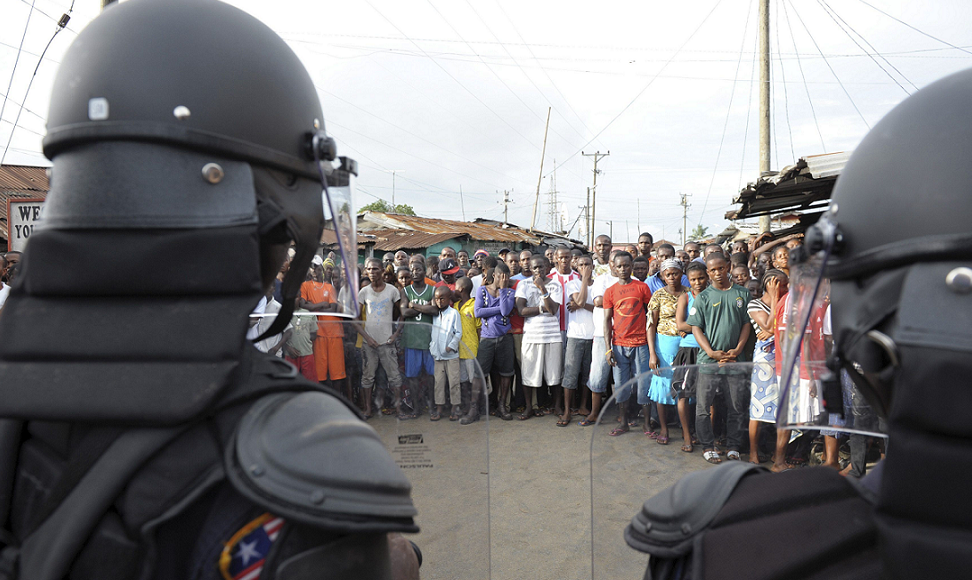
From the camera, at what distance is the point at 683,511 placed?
1.13 m

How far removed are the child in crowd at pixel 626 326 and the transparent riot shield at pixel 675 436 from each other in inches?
161

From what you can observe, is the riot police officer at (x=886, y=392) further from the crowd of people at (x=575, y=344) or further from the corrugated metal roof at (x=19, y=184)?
the corrugated metal roof at (x=19, y=184)

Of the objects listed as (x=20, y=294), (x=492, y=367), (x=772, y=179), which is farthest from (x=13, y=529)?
(x=772, y=179)

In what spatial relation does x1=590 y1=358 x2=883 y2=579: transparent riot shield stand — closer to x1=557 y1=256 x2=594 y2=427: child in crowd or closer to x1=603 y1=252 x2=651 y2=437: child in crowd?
x1=603 y1=252 x2=651 y2=437: child in crowd

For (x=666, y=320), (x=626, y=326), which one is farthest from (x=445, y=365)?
(x=626, y=326)

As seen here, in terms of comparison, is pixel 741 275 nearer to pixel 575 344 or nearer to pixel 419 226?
pixel 575 344

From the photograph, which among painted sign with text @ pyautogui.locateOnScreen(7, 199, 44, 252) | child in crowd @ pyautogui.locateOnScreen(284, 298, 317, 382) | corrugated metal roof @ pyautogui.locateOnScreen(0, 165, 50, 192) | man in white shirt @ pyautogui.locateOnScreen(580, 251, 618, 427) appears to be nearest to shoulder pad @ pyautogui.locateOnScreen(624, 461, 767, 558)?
child in crowd @ pyautogui.locateOnScreen(284, 298, 317, 382)

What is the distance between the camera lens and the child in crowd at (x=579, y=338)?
21.5 ft

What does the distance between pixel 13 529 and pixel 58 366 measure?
311 mm

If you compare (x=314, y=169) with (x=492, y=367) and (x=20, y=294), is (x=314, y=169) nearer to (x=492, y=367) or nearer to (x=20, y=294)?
(x=20, y=294)

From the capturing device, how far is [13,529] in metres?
1.01

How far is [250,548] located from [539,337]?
5854 mm

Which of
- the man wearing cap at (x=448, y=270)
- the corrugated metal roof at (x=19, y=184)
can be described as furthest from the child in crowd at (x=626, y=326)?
the corrugated metal roof at (x=19, y=184)

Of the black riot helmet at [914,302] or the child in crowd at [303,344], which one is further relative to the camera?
the child in crowd at [303,344]
